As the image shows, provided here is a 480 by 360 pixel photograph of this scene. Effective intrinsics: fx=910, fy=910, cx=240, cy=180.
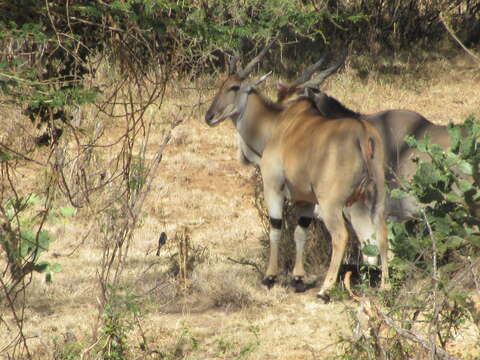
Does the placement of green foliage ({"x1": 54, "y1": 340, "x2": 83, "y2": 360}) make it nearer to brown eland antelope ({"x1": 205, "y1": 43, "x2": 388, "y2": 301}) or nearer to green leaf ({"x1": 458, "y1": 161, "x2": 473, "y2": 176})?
brown eland antelope ({"x1": 205, "y1": 43, "x2": 388, "y2": 301})

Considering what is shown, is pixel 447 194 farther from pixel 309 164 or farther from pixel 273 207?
pixel 273 207

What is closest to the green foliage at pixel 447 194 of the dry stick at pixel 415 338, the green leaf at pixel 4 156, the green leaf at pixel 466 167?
the green leaf at pixel 466 167

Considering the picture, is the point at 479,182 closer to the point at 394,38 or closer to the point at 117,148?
the point at 117,148

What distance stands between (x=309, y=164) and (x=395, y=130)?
97cm

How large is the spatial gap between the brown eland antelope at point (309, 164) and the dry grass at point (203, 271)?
37cm

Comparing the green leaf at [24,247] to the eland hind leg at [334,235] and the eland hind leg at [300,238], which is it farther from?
the eland hind leg at [300,238]

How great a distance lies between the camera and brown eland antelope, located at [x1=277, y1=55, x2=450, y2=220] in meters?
6.03

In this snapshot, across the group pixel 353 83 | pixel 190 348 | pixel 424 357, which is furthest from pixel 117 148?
pixel 424 357

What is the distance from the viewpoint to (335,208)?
5438 millimetres

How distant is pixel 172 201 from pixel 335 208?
10.6 ft

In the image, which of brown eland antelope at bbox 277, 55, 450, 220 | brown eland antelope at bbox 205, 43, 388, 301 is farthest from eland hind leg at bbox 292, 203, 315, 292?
brown eland antelope at bbox 277, 55, 450, 220

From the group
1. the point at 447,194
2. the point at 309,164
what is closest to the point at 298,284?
the point at 309,164

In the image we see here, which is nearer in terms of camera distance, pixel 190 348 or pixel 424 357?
pixel 424 357

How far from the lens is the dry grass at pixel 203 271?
15.9ft
